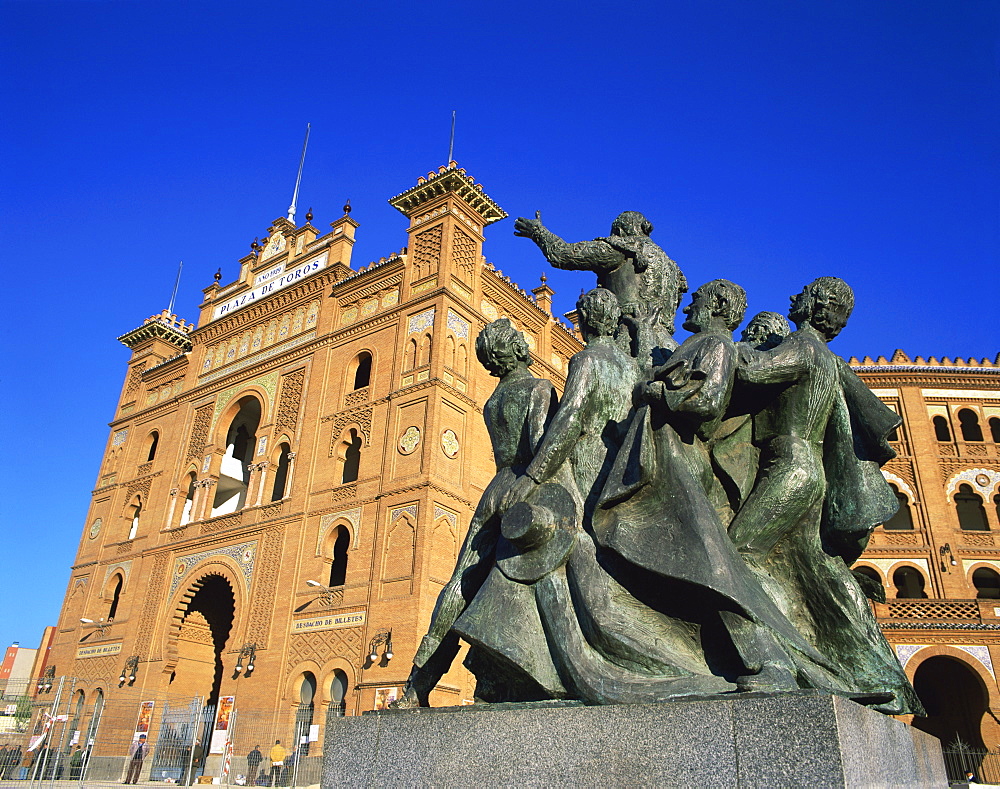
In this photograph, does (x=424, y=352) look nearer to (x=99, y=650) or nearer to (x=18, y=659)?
(x=99, y=650)

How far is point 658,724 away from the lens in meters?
2.71

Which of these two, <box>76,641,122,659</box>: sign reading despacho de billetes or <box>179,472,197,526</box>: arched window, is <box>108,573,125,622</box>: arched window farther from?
<box>179,472,197,526</box>: arched window

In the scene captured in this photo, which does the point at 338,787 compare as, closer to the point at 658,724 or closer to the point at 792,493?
the point at 658,724

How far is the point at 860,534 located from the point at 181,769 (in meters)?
16.0

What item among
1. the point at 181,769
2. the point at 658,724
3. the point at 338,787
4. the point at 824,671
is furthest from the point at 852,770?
the point at 181,769

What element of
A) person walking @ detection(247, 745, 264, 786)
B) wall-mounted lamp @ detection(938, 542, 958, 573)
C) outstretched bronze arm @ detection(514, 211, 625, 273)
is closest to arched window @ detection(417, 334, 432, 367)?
person walking @ detection(247, 745, 264, 786)

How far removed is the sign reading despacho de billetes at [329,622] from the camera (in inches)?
694

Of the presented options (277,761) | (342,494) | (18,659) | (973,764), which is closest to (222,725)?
(277,761)

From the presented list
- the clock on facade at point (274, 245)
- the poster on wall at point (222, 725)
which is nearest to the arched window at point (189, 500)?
the poster on wall at point (222, 725)

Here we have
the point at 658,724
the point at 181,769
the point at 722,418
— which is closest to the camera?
the point at 658,724

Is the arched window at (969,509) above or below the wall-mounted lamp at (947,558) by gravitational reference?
Result: above

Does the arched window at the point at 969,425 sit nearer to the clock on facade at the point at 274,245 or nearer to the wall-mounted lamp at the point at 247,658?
the wall-mounted lamp at the point at 247,658

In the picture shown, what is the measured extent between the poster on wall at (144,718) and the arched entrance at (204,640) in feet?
2.39

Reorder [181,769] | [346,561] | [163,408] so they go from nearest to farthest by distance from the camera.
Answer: [181,769], [346,561], [163,408]
